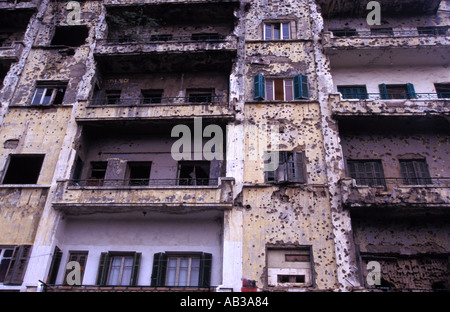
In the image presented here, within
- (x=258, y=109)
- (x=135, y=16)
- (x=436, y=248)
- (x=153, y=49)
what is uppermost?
(x=135, y=16)

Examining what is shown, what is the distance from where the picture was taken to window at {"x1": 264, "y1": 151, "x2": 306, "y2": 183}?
1456 centimetres

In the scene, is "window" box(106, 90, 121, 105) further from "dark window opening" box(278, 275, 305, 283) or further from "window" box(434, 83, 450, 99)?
"window" box(434, 83, 450, 99)

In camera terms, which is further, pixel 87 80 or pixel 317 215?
pixel 87 80

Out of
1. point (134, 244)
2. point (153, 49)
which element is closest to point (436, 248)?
point (134, 244)

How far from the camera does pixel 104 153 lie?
1666cm

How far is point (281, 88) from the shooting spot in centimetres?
1695

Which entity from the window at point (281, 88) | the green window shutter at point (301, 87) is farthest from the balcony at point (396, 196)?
the window at point (281, 88)

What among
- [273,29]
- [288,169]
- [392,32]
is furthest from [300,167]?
[392,32]

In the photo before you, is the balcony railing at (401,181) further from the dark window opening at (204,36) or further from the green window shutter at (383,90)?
the dark window opening at (204,36)

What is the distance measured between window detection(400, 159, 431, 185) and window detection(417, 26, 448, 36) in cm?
686

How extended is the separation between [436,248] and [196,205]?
827 cm

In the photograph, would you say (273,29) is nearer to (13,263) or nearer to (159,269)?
(159,269)

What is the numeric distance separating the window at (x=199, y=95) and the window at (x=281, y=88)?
87.7 inches
